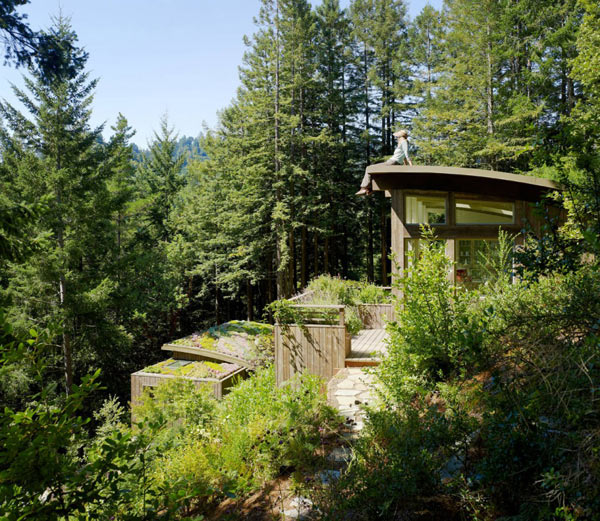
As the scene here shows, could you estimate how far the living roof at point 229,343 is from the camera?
37.2 ft

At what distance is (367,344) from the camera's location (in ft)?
26.7

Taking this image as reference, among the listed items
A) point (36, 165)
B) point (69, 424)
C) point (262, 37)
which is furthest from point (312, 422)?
point (262, 37)

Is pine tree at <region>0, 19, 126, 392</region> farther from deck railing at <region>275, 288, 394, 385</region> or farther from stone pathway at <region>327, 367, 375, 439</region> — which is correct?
stone pathway at <region>327, 367, 375, 439</region>

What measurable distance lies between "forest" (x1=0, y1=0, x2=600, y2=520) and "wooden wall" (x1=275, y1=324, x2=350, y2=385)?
Result: 1.39ft

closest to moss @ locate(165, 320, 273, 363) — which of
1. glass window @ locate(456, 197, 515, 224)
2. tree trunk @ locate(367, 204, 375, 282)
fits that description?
glass window @ locate(456, 197, 515, 224)

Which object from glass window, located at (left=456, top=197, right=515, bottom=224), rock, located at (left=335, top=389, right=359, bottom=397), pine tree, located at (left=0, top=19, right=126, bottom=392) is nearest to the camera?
rock, located at (left=335, top=389, right=359, bottom=397)

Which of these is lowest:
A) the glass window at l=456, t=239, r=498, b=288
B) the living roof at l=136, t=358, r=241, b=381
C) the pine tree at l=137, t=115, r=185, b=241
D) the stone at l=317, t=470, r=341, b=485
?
the living roof at l=136, t=358, r=241, b=381

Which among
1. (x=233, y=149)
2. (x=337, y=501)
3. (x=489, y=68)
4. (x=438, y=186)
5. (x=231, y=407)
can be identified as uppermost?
(x=489, y=68)

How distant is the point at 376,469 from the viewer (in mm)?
3025

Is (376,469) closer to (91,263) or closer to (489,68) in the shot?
(91,263)

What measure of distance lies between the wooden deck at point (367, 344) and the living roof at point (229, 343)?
2.96 m

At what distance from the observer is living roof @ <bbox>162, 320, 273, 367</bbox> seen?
37.2 feet

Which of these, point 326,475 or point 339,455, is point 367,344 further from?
point 326,475

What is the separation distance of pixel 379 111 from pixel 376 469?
73.9 ft
